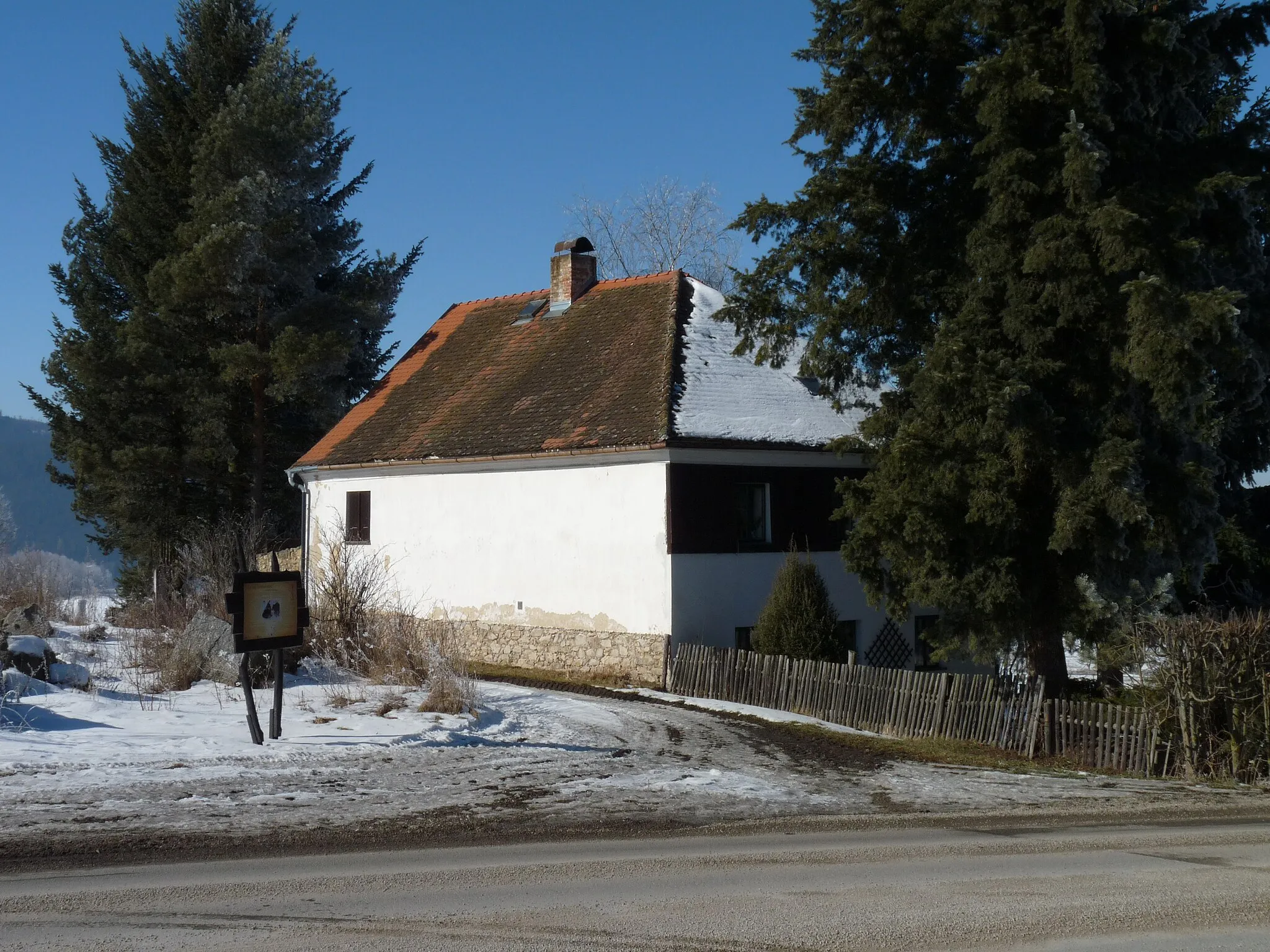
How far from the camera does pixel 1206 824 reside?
33.7 ft

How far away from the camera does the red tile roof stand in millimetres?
21406

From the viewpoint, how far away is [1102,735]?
1366cm

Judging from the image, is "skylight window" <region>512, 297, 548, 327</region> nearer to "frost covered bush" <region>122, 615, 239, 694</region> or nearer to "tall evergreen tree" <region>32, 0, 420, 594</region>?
"tall evergreen tree" <region>32, 0, 420, 594</region>

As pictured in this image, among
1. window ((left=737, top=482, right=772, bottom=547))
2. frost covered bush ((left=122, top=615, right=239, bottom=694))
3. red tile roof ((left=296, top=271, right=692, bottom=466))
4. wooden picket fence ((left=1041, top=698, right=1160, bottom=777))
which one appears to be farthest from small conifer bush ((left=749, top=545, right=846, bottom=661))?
frost covered bush ((left=122, top=615, right=239, bottom=694))

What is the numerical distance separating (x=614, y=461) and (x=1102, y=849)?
41.0 ft

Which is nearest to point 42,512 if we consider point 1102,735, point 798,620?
point 798,620

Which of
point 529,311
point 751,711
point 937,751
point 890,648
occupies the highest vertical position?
point 529,311

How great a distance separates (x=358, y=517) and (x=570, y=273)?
23.6ft

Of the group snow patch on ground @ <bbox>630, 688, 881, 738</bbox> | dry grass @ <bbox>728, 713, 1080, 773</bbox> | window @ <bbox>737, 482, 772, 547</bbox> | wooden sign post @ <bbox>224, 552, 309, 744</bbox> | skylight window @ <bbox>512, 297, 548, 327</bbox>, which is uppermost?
skylight window @ <bbox>512, 297, 548, 327</bbox>

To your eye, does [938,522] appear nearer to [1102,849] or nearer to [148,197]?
[1102,849]

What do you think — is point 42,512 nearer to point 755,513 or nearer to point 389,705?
point 755,513

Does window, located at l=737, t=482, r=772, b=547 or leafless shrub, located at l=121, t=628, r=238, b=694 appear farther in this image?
window, located at l=737, t=482, r=772, b=547

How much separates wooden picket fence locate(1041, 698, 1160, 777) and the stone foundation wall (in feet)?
22.5

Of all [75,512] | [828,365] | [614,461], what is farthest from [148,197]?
[828,365]
